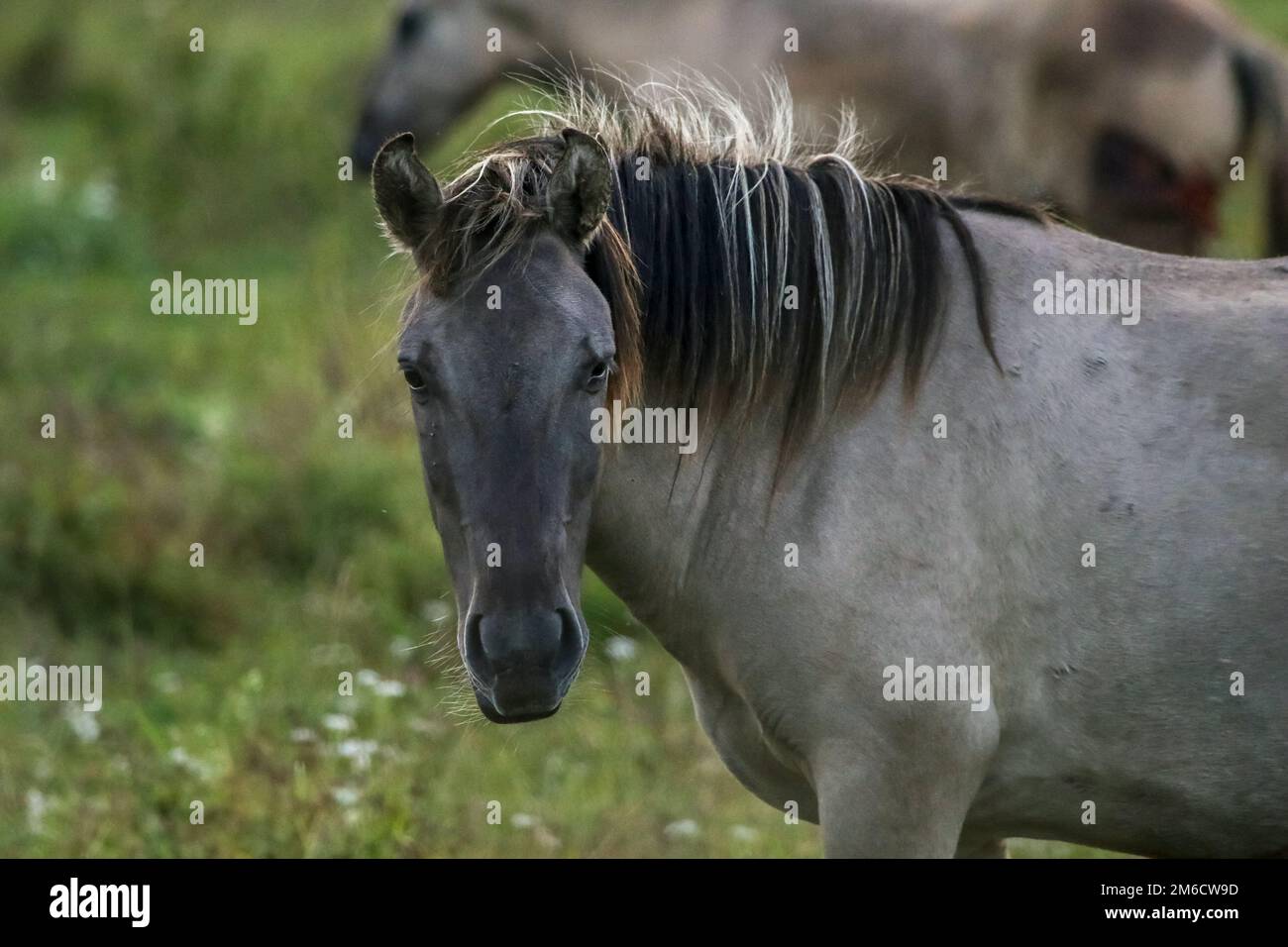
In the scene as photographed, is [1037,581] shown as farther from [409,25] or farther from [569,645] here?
[409,25]

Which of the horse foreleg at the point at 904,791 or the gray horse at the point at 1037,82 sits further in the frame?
the gray horse at the point at 1037,82

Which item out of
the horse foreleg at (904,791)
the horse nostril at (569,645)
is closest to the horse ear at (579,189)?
the horse nostril at (569,645)

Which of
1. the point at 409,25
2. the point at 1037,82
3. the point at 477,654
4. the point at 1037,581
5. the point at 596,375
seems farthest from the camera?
the point at 409,25

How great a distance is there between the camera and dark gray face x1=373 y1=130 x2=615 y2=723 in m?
2.96

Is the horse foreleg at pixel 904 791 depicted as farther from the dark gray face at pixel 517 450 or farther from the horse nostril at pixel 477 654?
the horse nostril at pixel 477 654

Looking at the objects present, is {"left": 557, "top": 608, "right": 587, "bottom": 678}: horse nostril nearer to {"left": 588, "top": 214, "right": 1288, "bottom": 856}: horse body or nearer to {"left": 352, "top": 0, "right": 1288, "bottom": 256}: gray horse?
{"left": 588, "top": 214, "right": 1288, "bottom": 856}: horse body

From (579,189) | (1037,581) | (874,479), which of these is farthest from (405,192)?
(1037,581)

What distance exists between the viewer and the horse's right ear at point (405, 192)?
3080 millimetres

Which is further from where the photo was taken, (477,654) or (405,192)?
(405,192)

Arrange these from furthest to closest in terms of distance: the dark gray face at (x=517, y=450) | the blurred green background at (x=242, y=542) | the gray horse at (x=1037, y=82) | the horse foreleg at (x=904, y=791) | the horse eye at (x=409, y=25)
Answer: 1. the horse eye at (x=409, y=25)
2. the gray horse at (x=1037, y=82)
3. the blurred green background at (x=242, y=542)
4. the horse foreleg at (x=904, y=791)
5. the dark gray face at (x=517, y=450)

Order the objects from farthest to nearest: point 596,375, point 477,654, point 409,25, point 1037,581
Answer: point 409,25 → point 1037,581 → point 596,375 → point 477,654

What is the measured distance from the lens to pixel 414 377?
122 inches

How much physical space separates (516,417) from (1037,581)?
45.8 inches

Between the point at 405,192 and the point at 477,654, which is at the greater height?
the point at 405,192
